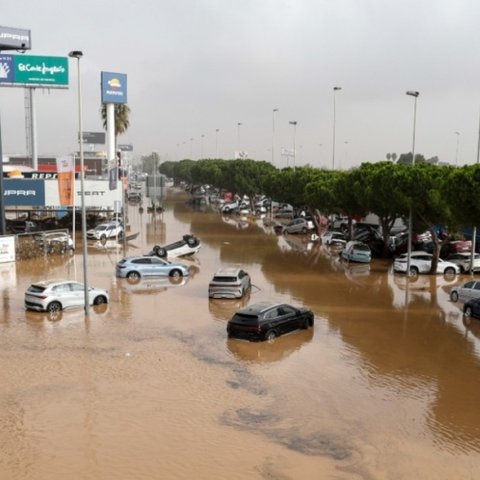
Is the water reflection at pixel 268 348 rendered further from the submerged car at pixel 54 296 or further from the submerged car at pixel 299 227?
the submerged car at pixel 299 227

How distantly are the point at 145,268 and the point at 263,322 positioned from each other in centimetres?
1436

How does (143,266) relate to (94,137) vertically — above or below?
below

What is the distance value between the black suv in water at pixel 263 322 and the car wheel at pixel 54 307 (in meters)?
8.16

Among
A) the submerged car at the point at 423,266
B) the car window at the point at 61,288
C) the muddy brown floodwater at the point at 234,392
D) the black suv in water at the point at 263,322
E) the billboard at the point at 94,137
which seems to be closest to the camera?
the muddy brown floodwater at the point at 234,392

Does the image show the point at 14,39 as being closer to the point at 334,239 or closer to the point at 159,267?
the point at 159,267

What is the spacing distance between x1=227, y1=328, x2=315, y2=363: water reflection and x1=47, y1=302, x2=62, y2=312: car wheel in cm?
834

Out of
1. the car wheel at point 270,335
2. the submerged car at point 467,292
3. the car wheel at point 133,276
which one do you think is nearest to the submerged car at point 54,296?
the car wheel at point 133,276

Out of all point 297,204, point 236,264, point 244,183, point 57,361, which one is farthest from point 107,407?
point 244,183

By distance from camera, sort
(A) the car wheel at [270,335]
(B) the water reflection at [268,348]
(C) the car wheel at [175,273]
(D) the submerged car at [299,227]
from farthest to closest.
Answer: (D) the submerged car at [299,227], (C) the car wheel at [175,273], (A) the car wheel at [270,335], (B) the water reflection at [268,348]

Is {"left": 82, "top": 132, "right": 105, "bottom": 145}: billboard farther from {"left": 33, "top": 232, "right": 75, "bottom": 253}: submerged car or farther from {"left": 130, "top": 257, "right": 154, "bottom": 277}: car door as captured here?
{"left": 130, "top": 257, "right": 154, "bottom": 277}: car door

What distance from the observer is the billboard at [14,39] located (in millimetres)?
48469

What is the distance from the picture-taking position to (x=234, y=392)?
629 inches

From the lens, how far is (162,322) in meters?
23.6

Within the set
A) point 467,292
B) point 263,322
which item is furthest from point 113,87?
point 263,322
